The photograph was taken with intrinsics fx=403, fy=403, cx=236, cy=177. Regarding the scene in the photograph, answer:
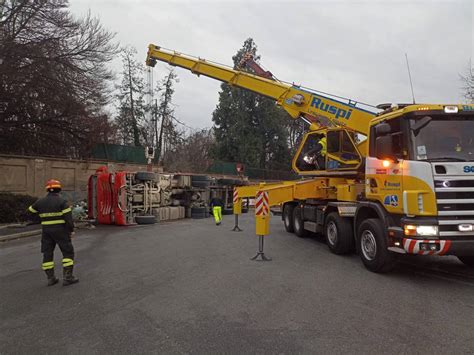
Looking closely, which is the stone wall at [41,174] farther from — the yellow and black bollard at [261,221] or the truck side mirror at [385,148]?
the truck side mirror at [385,148]

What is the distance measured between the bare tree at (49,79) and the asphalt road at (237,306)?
11.8m

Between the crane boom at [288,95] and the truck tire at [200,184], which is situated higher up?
the crane boom at [288,95]

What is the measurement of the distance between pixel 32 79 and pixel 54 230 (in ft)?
46.7

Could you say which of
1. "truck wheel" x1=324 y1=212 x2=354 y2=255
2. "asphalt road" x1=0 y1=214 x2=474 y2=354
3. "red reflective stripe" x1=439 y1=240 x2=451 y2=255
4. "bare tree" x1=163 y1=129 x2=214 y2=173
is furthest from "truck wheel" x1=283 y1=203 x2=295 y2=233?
"bare tree" x1=163 y1=129 x2=214 y2=173

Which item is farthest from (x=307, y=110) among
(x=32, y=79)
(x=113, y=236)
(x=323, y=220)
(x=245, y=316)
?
(x=32, y=79)

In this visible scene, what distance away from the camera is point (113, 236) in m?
13.8

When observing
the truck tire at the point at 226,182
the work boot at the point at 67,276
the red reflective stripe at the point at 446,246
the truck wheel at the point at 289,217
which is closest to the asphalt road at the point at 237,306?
the work boot at the point at 67,276

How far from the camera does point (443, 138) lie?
22.2 feet

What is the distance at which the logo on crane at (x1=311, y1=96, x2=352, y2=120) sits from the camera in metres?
11.1

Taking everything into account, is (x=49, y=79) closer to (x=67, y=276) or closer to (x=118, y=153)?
(x=118, y=153)

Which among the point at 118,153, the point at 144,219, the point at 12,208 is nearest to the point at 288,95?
the point at 144,219

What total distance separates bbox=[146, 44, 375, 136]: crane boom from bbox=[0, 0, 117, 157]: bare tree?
429 centimetres

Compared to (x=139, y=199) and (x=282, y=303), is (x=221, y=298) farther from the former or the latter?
(x=139, y=199)

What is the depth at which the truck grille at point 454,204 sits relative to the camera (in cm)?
645
